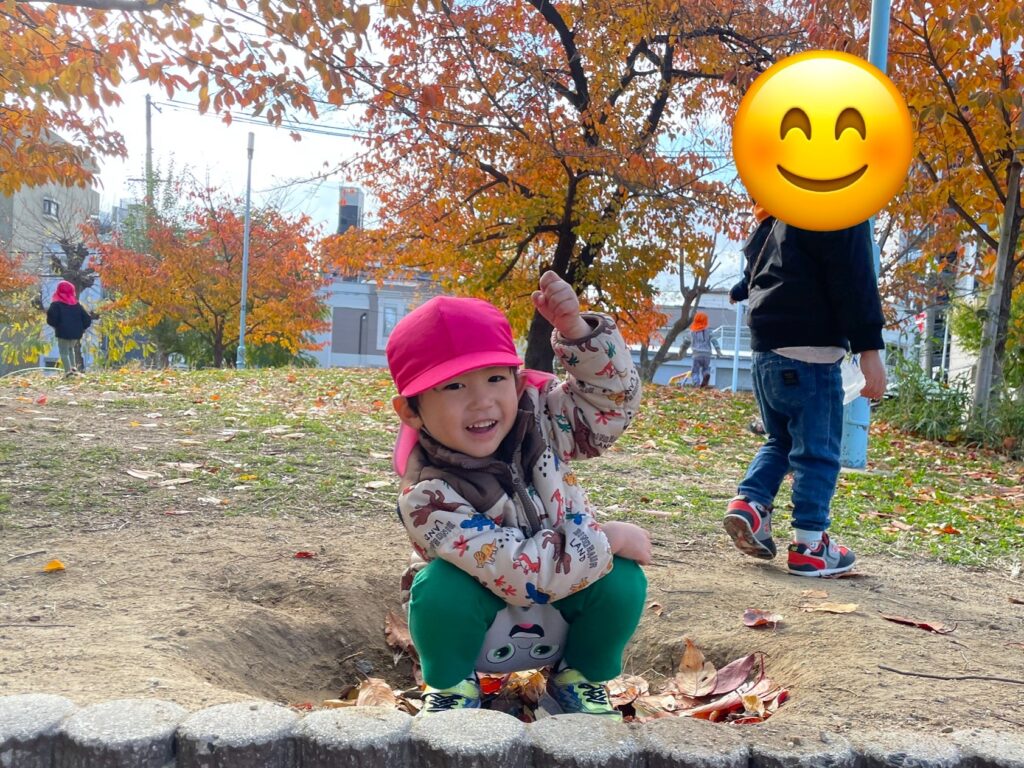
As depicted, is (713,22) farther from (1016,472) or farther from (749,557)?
(749,557)

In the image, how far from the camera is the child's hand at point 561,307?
78.0 inches

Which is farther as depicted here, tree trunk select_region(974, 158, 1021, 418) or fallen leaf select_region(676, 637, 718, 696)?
tree trunk select_region(974, 158, 1021, 418)

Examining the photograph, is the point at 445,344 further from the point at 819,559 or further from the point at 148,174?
the point at 148,174

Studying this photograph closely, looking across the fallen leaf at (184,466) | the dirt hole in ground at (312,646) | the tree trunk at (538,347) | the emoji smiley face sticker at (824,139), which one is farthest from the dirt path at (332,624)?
the tree trunk at (538,347)

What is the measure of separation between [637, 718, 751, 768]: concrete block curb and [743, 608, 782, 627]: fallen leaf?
1032 millimetres

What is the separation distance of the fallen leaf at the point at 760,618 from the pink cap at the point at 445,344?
1.17 metres

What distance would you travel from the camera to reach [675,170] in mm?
11789

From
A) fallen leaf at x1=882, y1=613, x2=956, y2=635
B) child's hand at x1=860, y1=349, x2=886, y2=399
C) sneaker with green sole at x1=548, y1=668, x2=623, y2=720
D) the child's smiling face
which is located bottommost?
sneaker with green sole at x1=548, y1=668, x2=623, y2=720

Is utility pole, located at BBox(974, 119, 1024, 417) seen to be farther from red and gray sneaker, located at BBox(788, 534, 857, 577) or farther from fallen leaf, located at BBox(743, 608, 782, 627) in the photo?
fallen leaf, located at BBox(743, 608, 782, 627)

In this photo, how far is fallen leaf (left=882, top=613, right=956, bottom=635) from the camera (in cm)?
256

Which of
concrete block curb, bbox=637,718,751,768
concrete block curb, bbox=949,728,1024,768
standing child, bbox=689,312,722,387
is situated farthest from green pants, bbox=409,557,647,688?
standing child, bbox=689,312,722,387

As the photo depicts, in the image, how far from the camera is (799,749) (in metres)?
1.54

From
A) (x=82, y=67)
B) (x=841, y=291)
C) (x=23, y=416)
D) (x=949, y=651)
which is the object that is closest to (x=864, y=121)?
(x=841, y=291)

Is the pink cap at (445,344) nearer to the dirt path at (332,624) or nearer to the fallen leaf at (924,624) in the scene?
the dirt path at (332,624)
